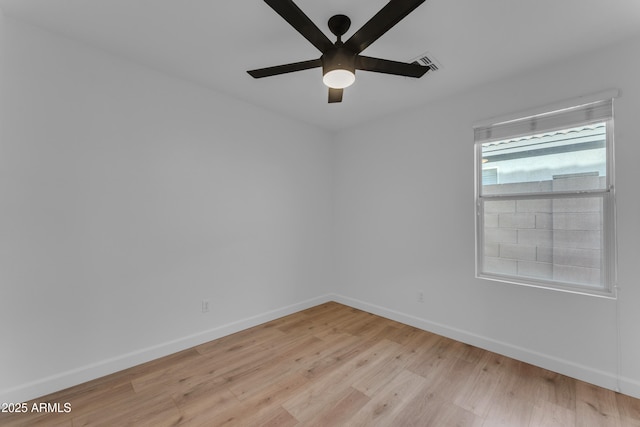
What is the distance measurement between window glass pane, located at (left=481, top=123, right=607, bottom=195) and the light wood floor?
1558mm

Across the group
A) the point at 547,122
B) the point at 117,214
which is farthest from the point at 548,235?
the point at 117,214

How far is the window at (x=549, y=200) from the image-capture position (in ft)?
6.72

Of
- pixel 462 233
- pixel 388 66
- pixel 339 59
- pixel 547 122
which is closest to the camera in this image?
pixel 339 59

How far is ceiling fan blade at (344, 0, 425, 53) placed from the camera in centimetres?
118

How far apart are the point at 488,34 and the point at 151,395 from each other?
11.5 feet

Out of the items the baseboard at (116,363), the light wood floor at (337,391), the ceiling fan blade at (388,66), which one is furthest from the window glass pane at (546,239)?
the baseboard at (116,363)

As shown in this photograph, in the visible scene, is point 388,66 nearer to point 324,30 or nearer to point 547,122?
point 324,30

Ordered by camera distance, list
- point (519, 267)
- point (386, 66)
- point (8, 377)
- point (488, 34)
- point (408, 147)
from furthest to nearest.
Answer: point (408, 147) → point (519, 267) → point (488, 34) → point (8, 377) → point (386, 66)

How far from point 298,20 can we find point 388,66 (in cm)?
63

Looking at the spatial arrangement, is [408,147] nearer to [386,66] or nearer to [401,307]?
[386,66]

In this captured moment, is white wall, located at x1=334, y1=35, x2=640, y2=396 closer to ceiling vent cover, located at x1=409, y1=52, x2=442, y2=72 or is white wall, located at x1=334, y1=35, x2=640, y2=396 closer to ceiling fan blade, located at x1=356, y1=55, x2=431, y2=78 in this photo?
ceiling vent cover, located at x1=409, y1=52, x2=442, y2=72

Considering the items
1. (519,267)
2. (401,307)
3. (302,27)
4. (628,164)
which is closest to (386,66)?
(302,27)

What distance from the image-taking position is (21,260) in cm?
178

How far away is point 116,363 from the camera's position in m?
2.11
